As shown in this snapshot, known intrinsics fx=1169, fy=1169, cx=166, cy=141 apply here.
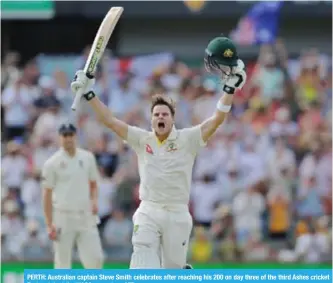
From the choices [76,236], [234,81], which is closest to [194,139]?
[234,81]

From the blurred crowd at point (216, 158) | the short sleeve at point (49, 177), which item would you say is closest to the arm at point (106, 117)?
the short sleeve at point (49, 177)

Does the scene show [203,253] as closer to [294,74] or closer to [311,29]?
[294,74]

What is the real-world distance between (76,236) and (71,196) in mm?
440

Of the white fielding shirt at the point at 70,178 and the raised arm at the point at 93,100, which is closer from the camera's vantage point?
the raised arm at the point at 93,100

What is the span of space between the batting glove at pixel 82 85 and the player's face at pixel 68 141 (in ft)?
10.0

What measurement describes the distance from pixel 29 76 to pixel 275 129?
406 cm

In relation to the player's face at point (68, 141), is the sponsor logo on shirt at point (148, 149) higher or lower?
lower

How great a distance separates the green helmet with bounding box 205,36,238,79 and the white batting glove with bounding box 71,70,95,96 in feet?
3.26

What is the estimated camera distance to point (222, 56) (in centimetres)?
948

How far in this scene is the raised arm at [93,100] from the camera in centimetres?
947

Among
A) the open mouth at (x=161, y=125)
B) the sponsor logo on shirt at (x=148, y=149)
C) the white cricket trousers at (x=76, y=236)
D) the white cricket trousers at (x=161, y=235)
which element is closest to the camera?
the white cricket trousers at (x=161, y=235)

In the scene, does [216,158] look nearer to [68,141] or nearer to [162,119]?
[68,141]

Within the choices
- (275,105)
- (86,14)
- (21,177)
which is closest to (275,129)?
(275,105)

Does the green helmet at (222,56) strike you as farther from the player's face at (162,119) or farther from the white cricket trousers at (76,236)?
the white cricket trousers at (76,236)
